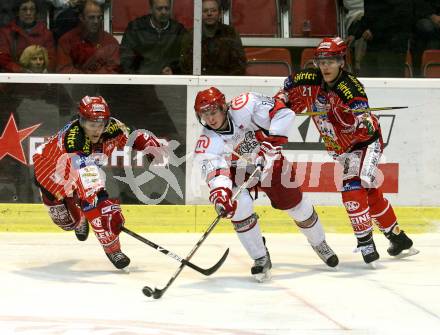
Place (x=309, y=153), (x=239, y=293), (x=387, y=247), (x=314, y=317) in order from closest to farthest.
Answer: (x=314, y=317) → (x=239, y=293) → (x=387, y=247) → (x=309, y=153)

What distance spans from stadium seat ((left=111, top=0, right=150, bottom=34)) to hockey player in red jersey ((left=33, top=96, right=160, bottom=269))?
4.85ft

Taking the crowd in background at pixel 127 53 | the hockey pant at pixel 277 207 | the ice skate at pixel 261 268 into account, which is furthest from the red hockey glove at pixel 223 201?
the crowd in background at pixel 127 53

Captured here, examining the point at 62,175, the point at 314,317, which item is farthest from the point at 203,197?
the point at 314,317

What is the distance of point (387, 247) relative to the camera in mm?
7066

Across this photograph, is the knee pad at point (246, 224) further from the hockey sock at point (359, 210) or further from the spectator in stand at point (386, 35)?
the spectator in stand at point (386, 35)

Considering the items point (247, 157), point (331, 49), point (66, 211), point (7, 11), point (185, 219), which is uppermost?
point (7, 11)

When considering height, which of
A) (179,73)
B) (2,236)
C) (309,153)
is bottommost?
(2,236)

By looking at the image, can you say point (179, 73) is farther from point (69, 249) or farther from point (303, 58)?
point (69, 249)

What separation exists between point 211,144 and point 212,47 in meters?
2.16

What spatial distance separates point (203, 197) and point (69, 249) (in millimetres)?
1210

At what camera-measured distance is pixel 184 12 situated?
25.3 ft

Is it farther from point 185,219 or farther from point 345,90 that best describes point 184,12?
point 345,90

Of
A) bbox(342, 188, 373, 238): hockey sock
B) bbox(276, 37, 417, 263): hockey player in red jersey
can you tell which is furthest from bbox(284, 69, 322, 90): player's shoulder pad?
bbox(342, 188, 373, 238): hockey sock

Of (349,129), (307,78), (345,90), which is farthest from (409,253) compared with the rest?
(307,78)
